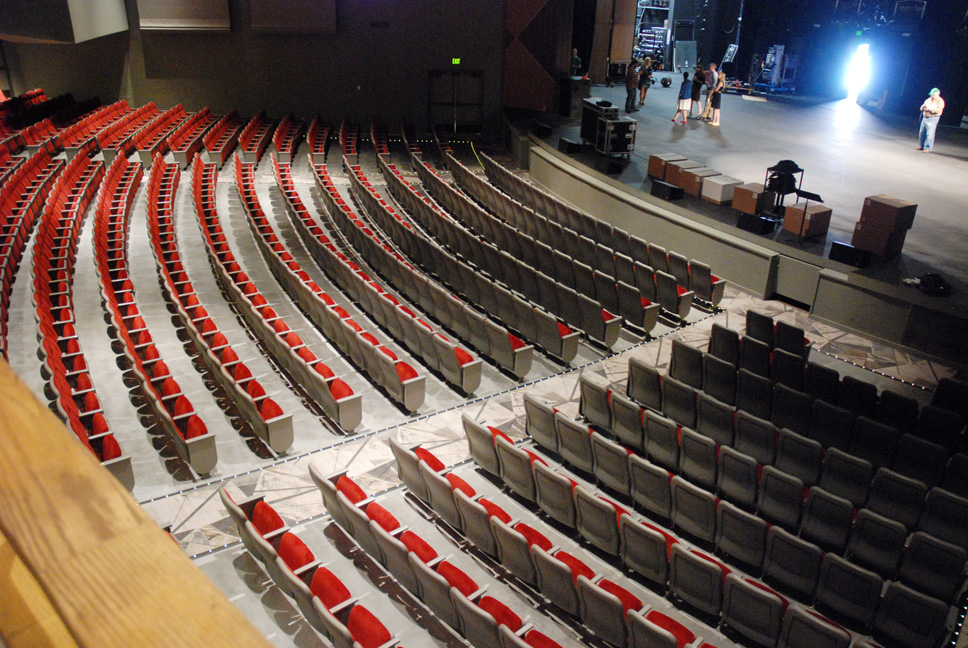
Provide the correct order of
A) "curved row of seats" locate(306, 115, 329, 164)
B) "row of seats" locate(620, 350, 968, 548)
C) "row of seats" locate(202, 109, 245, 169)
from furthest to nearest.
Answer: "curved row of seats" locate(306, 115, 329, 164) < "row of seats" locate(202, 109, 245, 169) < "row of seats" locate(620, 350, 968, 548)

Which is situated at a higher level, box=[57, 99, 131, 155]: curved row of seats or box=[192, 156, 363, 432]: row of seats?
box=[57, 99, 131, 155]: curved row of seats

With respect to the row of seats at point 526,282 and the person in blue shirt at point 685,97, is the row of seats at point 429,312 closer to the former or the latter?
the row of seats at point 526,282

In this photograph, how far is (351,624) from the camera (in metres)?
1.64

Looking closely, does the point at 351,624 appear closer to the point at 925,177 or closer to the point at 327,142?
the point at 925,177

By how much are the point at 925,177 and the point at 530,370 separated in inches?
132

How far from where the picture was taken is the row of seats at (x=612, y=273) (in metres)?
3.36

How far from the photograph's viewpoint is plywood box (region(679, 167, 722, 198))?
13.9 feet

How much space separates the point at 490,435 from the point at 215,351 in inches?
47.3

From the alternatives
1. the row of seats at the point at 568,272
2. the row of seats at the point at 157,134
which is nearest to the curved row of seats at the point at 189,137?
the row of seats at the point at 157,134

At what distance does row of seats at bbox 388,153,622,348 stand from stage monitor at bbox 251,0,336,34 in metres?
3.41

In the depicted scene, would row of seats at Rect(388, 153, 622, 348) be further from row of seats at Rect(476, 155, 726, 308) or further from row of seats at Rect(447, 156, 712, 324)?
row of seats at Rect(476, 155, 726, 308)

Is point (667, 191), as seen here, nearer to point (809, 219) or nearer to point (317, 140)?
point (809, 219)

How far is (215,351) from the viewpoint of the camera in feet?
8.91

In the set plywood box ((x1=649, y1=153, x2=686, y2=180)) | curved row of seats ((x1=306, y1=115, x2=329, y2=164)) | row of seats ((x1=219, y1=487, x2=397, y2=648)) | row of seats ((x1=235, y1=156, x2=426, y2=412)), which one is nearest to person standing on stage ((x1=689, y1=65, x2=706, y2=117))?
plywood box ((x1=649, y1=153, x2=686, y2=180))
